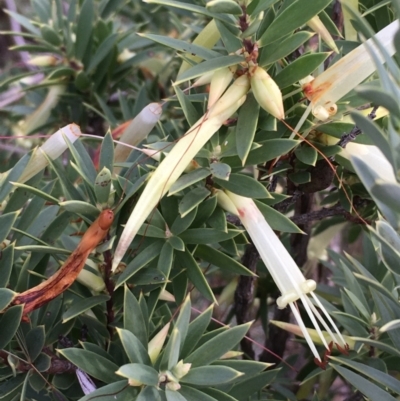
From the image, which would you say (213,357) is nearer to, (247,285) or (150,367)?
(150,367)

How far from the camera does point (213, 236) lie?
1.30 ft

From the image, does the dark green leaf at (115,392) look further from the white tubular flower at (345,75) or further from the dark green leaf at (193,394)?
the white tubular flower at (345,75)

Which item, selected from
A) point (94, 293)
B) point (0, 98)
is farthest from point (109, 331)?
point (0, 98)

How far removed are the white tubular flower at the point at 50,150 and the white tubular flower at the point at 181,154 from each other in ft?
0.36

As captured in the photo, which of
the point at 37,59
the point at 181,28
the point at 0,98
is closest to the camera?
the point at 37,59

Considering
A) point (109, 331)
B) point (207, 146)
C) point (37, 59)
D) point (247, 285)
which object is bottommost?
point (247, 285)

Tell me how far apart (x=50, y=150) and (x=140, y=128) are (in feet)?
0.28

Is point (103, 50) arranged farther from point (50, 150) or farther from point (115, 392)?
point (115, 392)

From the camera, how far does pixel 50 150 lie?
1.41ft

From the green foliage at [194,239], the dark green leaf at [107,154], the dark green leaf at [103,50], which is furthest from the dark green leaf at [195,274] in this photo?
the dark green leaf at [103,50]

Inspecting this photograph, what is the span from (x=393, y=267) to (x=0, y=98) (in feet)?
3.15

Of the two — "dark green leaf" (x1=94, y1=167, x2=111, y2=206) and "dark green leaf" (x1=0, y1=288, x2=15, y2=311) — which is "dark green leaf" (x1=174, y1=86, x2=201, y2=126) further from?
"dark green leaf" (x1=0, y1=288, x2=15, y2=311)

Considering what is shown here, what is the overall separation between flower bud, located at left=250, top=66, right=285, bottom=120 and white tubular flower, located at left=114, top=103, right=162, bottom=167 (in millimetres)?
121

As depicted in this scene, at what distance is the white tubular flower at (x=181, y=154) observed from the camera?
14.1 inches
